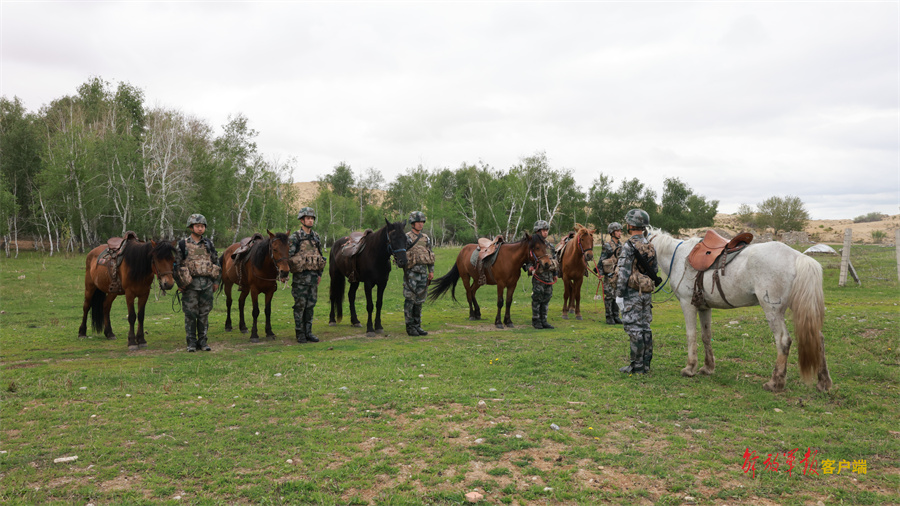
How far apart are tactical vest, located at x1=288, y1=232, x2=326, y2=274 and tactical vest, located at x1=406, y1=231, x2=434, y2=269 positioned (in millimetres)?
1967

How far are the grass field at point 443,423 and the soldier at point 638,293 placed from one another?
41cm

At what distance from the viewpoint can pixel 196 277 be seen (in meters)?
9.31

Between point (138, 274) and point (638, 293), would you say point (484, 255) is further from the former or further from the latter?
point (138, 274)

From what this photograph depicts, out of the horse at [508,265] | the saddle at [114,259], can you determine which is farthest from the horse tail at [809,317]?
the saddle at [114,259]

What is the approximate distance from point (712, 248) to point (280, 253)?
8179 millimetres

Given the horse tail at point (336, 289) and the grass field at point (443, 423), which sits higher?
A: the horse tail at point (336, 289)

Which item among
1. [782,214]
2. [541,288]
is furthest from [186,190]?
[782,214]

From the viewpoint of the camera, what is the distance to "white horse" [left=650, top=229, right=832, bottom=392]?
6012 mm

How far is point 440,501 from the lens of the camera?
371 centimetres

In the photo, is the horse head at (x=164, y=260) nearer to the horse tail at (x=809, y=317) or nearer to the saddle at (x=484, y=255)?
the saddle at (x=484, y=255)

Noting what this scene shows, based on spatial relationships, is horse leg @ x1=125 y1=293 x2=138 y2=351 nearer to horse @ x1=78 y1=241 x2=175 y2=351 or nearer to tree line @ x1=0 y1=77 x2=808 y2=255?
horse @ x1=78 y1=241 x2=175 y2=351

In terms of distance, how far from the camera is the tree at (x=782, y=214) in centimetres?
5509

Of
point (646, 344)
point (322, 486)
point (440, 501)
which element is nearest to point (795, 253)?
point (646, 344)

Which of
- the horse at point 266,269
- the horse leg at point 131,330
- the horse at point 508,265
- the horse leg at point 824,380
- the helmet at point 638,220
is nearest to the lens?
the horse leg at point 824,380
